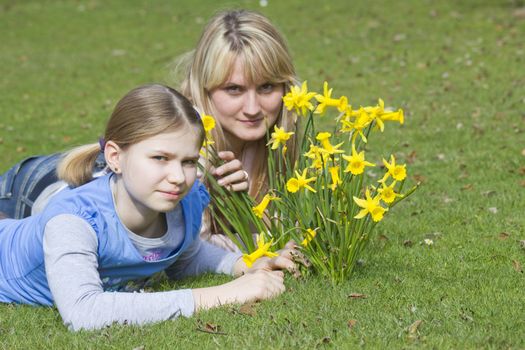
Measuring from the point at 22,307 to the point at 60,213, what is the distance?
68 cm

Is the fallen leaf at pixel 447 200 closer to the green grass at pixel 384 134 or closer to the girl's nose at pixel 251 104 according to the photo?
the green grass at pixel 384 134

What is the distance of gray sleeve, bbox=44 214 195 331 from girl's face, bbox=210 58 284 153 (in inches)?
59.0

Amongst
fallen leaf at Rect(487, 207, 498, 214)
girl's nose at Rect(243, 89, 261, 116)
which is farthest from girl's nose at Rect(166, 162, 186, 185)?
fallen leaf at Rect(487, 207, 498, 214)

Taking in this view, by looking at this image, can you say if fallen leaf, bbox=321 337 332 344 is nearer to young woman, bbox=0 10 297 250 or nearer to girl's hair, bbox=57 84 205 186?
girl's hair, bbox=57 84 205 186

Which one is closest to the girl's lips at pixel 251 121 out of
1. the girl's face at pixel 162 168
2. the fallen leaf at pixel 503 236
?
the girl's face at pixel 162 168

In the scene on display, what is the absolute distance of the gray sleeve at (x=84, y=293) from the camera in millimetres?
3670

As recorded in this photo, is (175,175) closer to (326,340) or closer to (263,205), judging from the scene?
(263,205)

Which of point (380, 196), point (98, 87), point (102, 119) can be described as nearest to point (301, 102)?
point (380, 196)

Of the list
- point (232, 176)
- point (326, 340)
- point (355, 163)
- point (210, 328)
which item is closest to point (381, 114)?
point (355, 163)

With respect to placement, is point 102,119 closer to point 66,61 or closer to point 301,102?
point 66,61

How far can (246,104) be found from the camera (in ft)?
16.4

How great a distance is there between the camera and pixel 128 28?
60.3 ft

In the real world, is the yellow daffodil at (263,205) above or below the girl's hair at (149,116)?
below

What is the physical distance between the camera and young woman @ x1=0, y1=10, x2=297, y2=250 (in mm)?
4965
